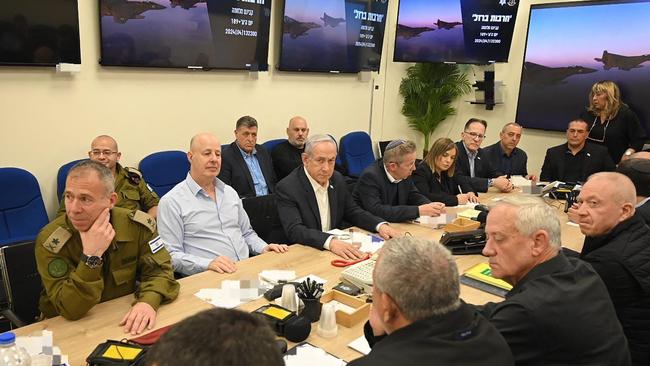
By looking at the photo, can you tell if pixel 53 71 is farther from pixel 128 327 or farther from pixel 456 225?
pixel 456 225

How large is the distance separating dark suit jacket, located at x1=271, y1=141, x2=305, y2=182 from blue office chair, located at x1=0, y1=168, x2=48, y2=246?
Result: 7.43 feet

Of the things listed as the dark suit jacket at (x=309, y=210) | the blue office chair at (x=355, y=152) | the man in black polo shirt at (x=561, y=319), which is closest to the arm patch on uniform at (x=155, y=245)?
the dark suit jacket at (x=309, y=210)

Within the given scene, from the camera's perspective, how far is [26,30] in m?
3.72

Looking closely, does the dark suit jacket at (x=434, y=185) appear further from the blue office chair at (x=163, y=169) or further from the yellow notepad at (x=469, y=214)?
the blue office chair at (x=163, y=169)

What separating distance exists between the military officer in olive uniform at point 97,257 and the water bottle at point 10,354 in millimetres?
362

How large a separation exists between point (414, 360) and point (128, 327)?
3.92 ft

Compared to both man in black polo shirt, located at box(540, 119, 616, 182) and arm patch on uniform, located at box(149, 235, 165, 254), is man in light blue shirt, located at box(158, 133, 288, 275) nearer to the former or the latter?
arm patch on uniform, located at box(149, 235, 165, 254)

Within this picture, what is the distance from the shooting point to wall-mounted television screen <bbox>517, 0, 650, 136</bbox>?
5906 millimetres

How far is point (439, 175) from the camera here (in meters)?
4.46

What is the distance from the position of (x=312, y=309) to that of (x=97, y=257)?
0.87 m

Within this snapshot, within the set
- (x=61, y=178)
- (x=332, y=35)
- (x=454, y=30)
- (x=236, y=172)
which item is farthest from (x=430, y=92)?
(x=61, y=178)

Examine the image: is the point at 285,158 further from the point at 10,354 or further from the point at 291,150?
the point at 10,354

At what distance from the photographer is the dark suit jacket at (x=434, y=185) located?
425 centimetres

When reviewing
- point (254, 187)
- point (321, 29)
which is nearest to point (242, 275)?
point (254, 187)
